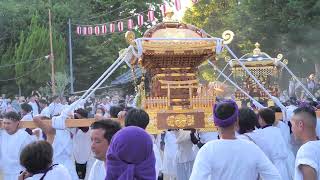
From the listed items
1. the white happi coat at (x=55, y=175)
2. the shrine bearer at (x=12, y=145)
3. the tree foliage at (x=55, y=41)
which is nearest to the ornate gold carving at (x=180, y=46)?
the shrine bearer at (x=12, y=145)

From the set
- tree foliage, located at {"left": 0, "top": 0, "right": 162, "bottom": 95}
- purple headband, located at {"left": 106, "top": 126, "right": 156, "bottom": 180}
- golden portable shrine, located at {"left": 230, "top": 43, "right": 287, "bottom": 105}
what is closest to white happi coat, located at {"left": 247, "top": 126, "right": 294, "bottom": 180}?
purple headband, located at {"left": 106, "top": 126, "right": 156, "bottom": 180}

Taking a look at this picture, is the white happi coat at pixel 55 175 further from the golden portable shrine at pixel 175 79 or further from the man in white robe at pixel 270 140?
the golden portable shrine at pixel 175 79

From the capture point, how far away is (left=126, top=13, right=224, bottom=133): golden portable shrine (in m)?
8.97

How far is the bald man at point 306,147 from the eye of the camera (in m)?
4.33

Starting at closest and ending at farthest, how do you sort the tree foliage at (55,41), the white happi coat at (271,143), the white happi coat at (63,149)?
the white happi coat at (271,143), the white happi coat at (63,149), the tree foliage at (55,41)

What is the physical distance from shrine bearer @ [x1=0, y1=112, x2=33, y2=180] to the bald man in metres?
4.46

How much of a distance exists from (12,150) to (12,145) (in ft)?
0.24

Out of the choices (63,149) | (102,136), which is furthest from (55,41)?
(102,136)

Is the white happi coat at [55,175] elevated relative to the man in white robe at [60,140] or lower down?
elevated

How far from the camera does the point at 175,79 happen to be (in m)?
9.47

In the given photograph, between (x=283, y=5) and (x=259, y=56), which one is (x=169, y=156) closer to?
(x=259, y=56)

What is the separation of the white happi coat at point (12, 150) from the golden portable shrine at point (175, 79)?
191 centimetres

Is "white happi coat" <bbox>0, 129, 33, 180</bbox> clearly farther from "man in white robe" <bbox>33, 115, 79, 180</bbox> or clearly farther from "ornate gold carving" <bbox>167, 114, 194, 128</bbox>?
"ornate gold carving" <bbox>167, 114, 194, 128</bbox>

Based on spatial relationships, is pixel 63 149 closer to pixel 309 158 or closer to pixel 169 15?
pixel 169 15
